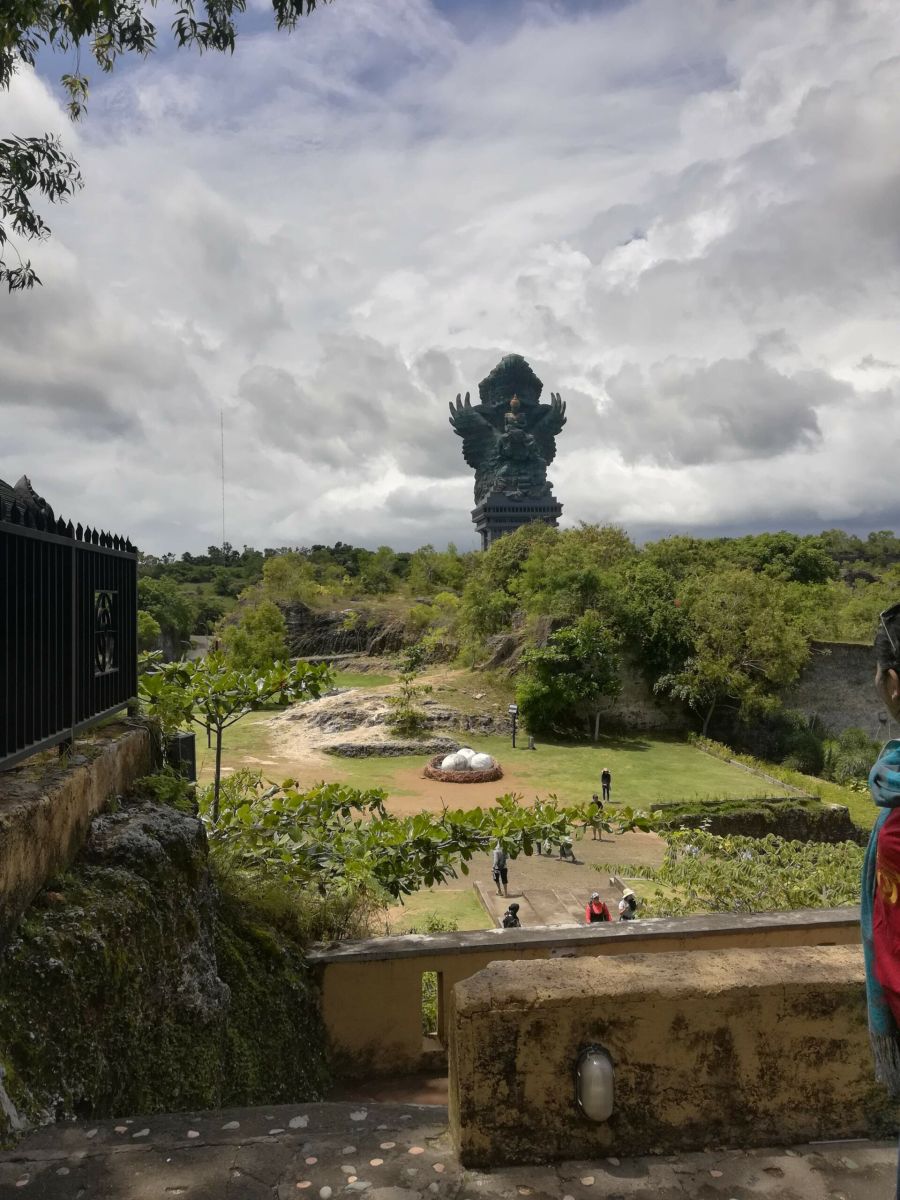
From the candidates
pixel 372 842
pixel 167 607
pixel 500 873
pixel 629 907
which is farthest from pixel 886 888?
pixel 167 607

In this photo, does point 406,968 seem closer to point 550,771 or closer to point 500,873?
point 500,873

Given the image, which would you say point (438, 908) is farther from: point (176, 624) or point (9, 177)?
point (176, 624)

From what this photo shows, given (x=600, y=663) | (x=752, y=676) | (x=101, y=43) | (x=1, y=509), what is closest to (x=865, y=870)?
(x=1, y=509)

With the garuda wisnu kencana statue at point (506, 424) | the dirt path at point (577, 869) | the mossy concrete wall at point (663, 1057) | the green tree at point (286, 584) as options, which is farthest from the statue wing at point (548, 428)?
the mossy concrete wall at point (663, 1057)

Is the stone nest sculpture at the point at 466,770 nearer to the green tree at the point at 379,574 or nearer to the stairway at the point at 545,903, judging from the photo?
the stairway at the point at 545,903

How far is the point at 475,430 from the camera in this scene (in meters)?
79.8

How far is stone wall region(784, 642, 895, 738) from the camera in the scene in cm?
2406

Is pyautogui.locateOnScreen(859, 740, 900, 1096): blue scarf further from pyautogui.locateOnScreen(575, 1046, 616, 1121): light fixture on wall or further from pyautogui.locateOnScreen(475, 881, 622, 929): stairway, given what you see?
pyautogui.locateOnScreen(475, 881, 622, 929): stairway

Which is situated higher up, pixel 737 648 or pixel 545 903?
pixel 737 648

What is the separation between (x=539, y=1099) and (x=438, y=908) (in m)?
8.10

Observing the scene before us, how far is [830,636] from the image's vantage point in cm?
2891

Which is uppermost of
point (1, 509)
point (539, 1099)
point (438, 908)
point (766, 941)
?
point (1, 509)

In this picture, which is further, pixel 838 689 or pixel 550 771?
pixel 838 689

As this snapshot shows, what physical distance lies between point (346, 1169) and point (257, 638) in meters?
29.7
